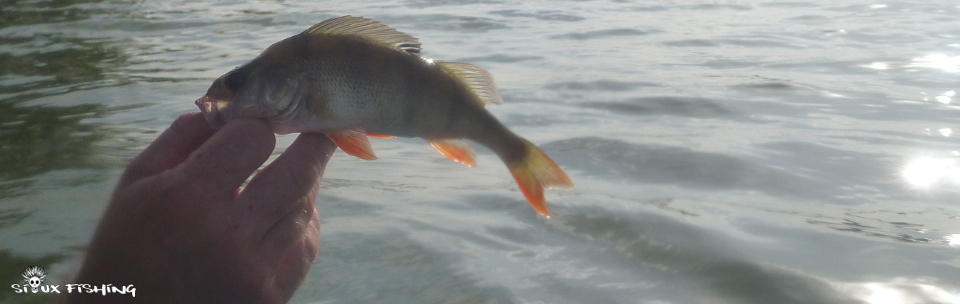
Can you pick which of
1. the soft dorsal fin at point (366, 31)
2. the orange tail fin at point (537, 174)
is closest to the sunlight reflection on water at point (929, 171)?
the orange tail fin at point (537, 174)

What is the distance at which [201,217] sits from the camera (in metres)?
2.02

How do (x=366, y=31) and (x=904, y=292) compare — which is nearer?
(x=366, y=31)

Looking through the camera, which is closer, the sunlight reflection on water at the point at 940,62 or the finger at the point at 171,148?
the finger at the point at 171,148

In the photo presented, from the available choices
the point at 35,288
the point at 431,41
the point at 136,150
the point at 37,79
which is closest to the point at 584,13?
the point at 431,41

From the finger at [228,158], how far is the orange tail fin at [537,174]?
2.58ft

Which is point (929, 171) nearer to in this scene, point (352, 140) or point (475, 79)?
point (475, 79)

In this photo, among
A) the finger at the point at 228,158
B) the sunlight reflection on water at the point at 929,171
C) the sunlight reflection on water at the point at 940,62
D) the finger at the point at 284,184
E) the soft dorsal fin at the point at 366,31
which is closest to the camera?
the finger at the point at 228,158

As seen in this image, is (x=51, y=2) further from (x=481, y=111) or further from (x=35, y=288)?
(x=481, y=111)

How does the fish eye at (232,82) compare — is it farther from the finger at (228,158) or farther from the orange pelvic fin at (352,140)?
the orange pelvic fin at (352,140)

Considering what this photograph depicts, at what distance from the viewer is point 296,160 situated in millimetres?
2150

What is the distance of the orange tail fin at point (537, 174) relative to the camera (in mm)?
2451

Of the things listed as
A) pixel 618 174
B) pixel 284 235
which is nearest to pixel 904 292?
pixel 618 174

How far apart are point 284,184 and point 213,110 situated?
0.27 metres

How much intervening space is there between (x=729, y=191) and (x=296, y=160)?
8.44 ft
